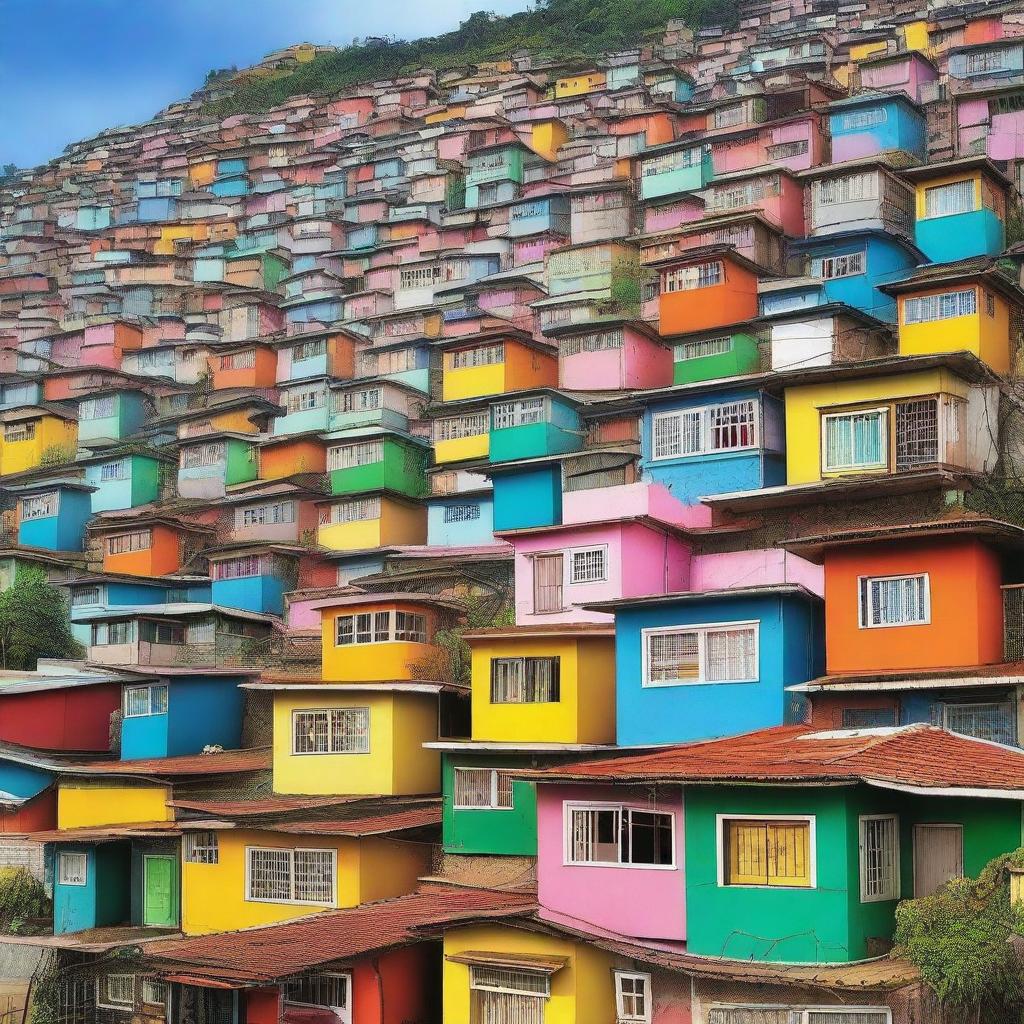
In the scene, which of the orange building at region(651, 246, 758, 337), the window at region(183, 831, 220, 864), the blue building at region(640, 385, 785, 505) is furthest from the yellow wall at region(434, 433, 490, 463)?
the window at region(183, 831, 220, 864)

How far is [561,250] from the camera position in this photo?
195ft

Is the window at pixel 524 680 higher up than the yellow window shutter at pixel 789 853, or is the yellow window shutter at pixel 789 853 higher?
the window at pixel 524 680

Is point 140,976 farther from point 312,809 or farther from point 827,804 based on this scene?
point 827,804

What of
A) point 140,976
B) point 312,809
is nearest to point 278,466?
point 312,809

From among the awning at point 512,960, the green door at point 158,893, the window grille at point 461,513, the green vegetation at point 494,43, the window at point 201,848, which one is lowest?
the green door at point 158,893

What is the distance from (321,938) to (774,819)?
339 inches

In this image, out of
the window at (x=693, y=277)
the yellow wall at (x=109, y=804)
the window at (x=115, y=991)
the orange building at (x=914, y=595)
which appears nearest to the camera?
the orange building at (x=914, y=595)

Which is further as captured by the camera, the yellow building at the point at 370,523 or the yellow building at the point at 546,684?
the yellow building at the point at 370,523

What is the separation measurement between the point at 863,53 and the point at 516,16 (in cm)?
5363

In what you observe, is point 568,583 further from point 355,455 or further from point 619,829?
point 355,455

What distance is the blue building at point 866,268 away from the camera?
46.3 meters

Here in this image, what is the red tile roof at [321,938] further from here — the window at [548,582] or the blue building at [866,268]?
the blue building at [866,268]

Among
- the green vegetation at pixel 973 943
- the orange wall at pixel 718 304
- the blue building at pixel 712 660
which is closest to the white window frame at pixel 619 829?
the blue building at pixel 712 660

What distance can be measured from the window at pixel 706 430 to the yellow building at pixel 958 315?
4.57 m
